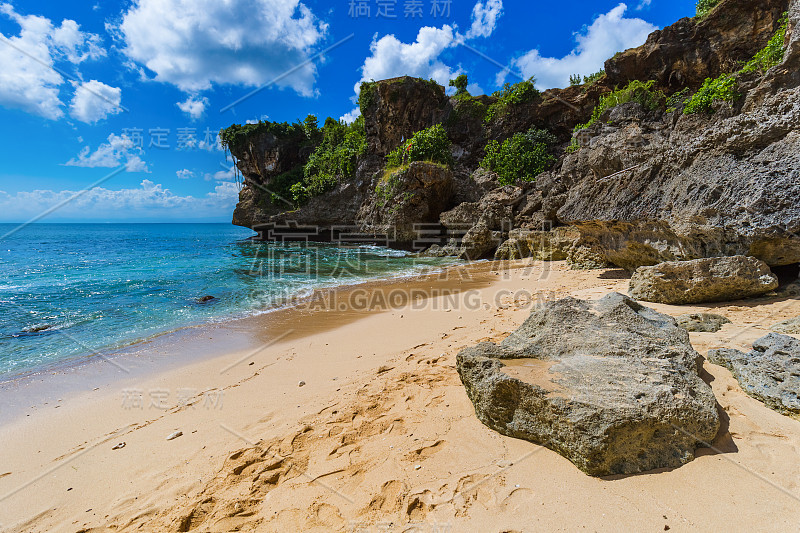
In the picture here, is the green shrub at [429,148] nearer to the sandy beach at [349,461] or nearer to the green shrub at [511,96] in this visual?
the green shrub at [511,96]

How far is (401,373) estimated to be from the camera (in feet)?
12.1

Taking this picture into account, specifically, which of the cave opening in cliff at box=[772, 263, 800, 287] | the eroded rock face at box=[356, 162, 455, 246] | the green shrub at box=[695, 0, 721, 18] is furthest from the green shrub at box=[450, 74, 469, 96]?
the cave opening in cliff at box=[772, 263, 800, 287]

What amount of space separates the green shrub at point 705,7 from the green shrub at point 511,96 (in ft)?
27.9

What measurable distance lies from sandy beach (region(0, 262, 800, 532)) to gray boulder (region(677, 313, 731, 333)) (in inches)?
4.8

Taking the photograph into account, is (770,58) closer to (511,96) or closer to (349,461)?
(511,96)

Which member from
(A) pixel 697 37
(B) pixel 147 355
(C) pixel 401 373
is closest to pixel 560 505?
(C) pixel 401 373

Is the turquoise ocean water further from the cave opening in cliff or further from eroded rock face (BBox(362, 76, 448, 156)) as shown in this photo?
eroded rock face (BBox(362, 76, 448, 156))

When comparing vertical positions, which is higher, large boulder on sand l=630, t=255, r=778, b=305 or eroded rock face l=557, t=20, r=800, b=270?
eroded rock face l=557, t=20, r=800, b=270

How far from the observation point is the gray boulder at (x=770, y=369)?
7.35ft

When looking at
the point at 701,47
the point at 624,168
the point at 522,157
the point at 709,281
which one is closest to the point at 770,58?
the point at 701,47

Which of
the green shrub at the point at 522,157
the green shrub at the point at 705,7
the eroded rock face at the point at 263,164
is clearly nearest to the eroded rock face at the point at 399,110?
the green shrub at the point at 522,157

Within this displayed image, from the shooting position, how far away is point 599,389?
216 centimetres

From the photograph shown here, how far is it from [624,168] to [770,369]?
244 inches

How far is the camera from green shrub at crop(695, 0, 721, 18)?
16.6 m
